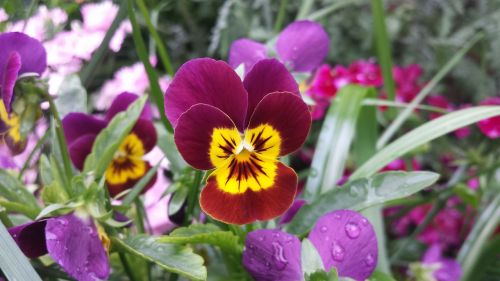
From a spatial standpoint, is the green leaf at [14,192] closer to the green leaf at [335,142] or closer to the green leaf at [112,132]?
the green leaf at [112,132]

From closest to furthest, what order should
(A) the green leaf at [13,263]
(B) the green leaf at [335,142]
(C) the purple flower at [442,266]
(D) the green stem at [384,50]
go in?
1. (A) the green leaf at [13,263]
2. (B) the green leaf at [335,142]
3. (C) the purple flower at [442,266]
4. (D) the green stem at [384,50]

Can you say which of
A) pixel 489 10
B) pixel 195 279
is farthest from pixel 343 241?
pixel 489 10

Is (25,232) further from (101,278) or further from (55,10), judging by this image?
(55,10)

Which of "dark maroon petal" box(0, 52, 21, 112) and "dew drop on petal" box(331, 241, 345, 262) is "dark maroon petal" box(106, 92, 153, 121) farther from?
"dew drop on petal" box(331, 241, 345, 262)

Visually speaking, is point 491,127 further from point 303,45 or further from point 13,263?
point 13,263

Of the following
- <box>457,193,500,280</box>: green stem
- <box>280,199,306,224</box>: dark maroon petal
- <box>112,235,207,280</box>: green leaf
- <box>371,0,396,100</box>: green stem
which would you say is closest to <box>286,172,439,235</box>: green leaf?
<box>280,199,306,224</box>: dark maroon petal

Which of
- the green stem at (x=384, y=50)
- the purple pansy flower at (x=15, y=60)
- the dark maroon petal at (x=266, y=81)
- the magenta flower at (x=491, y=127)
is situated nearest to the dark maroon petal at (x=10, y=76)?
the purple pansy flower at (x=15, y=60)
